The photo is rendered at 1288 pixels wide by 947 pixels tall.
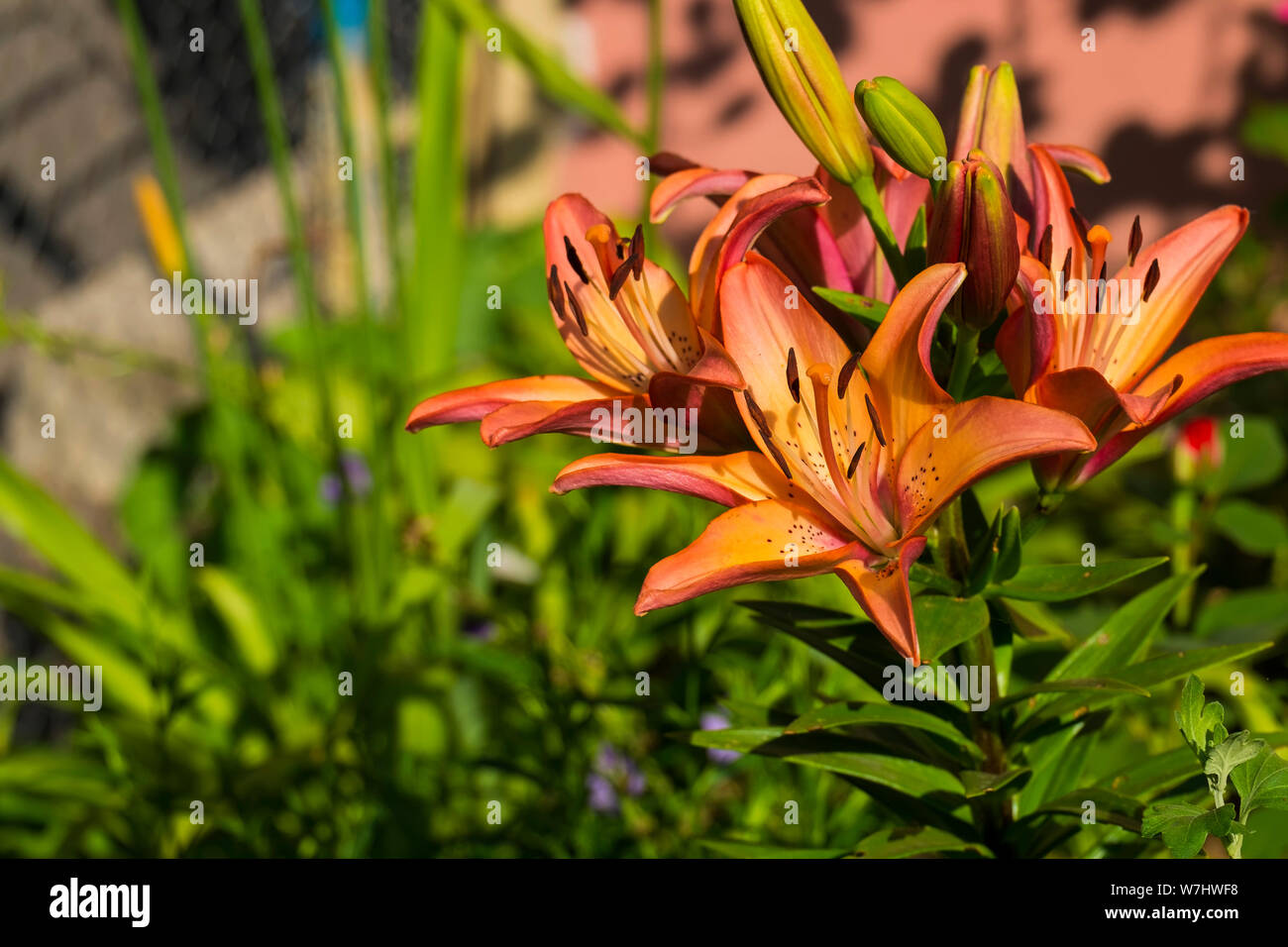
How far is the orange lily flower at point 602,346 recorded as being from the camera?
0.55 meters

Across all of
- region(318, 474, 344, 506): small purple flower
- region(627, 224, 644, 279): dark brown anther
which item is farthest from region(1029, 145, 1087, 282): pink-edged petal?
region(318, 474, 344, 506): small purple flower

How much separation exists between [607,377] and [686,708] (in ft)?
1.33

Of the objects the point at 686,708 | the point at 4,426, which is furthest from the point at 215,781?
the point at 4,426

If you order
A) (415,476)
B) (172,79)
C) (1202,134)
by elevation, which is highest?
(172,79)

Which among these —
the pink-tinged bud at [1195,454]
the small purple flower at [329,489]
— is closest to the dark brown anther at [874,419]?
the pink-tinged bud at [1195,454]

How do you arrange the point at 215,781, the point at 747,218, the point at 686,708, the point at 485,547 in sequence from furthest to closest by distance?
the point at 485,547 < the point at 215,781 < the point at 686,708 < the point at 747,218

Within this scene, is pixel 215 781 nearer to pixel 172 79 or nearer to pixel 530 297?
pixel 530 297

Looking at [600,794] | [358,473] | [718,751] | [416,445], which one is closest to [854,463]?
[718,751]

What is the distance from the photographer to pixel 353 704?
1.26m

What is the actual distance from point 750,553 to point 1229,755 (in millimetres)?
243

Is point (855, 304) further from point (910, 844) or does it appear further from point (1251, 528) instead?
point (1251, 528)

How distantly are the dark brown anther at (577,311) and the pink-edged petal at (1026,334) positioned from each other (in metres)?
0.23

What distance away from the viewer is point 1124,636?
26.8 inches

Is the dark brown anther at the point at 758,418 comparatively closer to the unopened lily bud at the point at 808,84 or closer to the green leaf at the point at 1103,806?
the unopened lily bud at the point at 808,84
